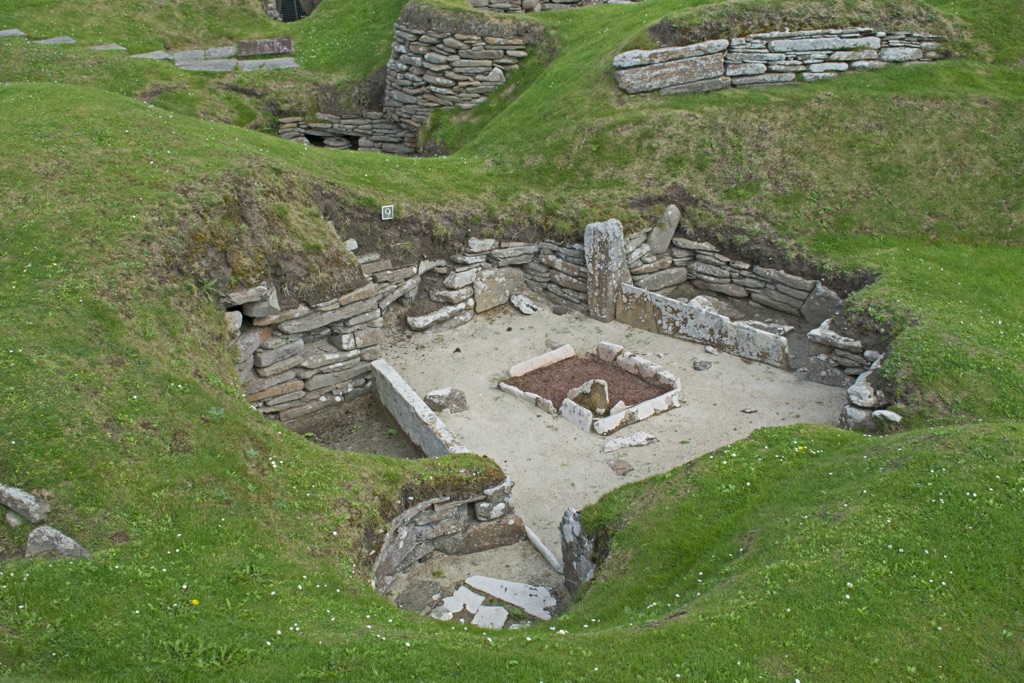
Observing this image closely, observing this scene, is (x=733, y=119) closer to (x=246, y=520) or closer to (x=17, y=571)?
(x=246, y=520)

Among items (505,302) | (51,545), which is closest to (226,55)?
(505,302)

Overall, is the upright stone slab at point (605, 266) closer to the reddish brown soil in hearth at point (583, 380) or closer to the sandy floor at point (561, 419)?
the sandy floor at point (561, 419)

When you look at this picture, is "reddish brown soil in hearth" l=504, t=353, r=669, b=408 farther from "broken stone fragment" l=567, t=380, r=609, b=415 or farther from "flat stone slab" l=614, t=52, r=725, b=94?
"flat stone slab" l=614, t=52, r=725, b=94

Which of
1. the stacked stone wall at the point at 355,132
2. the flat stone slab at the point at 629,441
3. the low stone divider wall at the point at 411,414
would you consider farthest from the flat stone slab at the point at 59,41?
the flat stone slab at the point at 629,441

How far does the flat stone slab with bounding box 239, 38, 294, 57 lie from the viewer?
83.1 feet

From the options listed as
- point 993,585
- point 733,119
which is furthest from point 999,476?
point 733,119

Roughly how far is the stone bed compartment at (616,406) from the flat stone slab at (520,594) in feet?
12.4

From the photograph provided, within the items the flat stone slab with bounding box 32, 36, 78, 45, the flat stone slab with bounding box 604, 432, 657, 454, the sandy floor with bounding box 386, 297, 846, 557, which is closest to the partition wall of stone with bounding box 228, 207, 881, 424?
the sandy floor with bounding box 386, 297, 846, 557

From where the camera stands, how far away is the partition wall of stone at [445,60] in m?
22.5

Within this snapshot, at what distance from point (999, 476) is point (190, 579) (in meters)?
8.34

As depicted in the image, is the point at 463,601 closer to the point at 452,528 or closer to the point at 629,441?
the point at 452,528

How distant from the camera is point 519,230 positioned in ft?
58.2

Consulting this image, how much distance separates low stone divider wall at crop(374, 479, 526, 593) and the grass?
0.42m

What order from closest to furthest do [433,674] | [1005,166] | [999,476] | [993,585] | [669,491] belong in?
[433,674] → [993,585] → [999,476] → [669,491] → [1005,166]
